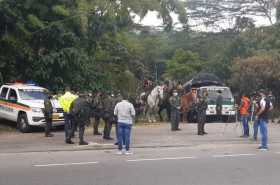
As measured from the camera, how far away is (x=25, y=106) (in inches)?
857

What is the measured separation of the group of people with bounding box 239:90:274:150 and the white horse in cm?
643

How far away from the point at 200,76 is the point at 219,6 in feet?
111

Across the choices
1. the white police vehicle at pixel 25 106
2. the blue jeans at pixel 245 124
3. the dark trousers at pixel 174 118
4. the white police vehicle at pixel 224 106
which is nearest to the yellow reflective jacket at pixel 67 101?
the white police vehicle at pixel 25 106

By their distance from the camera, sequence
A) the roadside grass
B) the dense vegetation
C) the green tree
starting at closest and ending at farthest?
the roadside grass → the dense vegetation → the green tree

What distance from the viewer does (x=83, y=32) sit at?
91.4 feet

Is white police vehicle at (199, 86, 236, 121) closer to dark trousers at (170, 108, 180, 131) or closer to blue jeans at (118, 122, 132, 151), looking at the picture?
dark trousers at (170, 108, 180, 131)

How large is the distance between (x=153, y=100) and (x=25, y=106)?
7116mm

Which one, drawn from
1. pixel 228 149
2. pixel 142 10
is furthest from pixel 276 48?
pixel 228 149

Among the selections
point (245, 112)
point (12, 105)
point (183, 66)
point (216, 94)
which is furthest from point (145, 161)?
point (183, 66)

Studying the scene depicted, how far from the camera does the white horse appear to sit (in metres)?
26.9

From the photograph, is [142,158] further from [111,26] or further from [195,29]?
[195,29]

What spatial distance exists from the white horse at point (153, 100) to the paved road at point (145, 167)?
374 inches

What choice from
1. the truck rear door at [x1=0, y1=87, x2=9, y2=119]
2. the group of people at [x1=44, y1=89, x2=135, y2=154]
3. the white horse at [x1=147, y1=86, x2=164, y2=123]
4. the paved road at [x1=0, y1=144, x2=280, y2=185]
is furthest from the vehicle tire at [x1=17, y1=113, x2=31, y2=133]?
the white horse at [x1=147, y1=86, x2=164, y2=123]

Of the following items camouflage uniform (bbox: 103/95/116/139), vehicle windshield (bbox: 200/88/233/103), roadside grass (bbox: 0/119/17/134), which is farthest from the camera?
vehicle windshield (bbox: 200/88/233/103)
